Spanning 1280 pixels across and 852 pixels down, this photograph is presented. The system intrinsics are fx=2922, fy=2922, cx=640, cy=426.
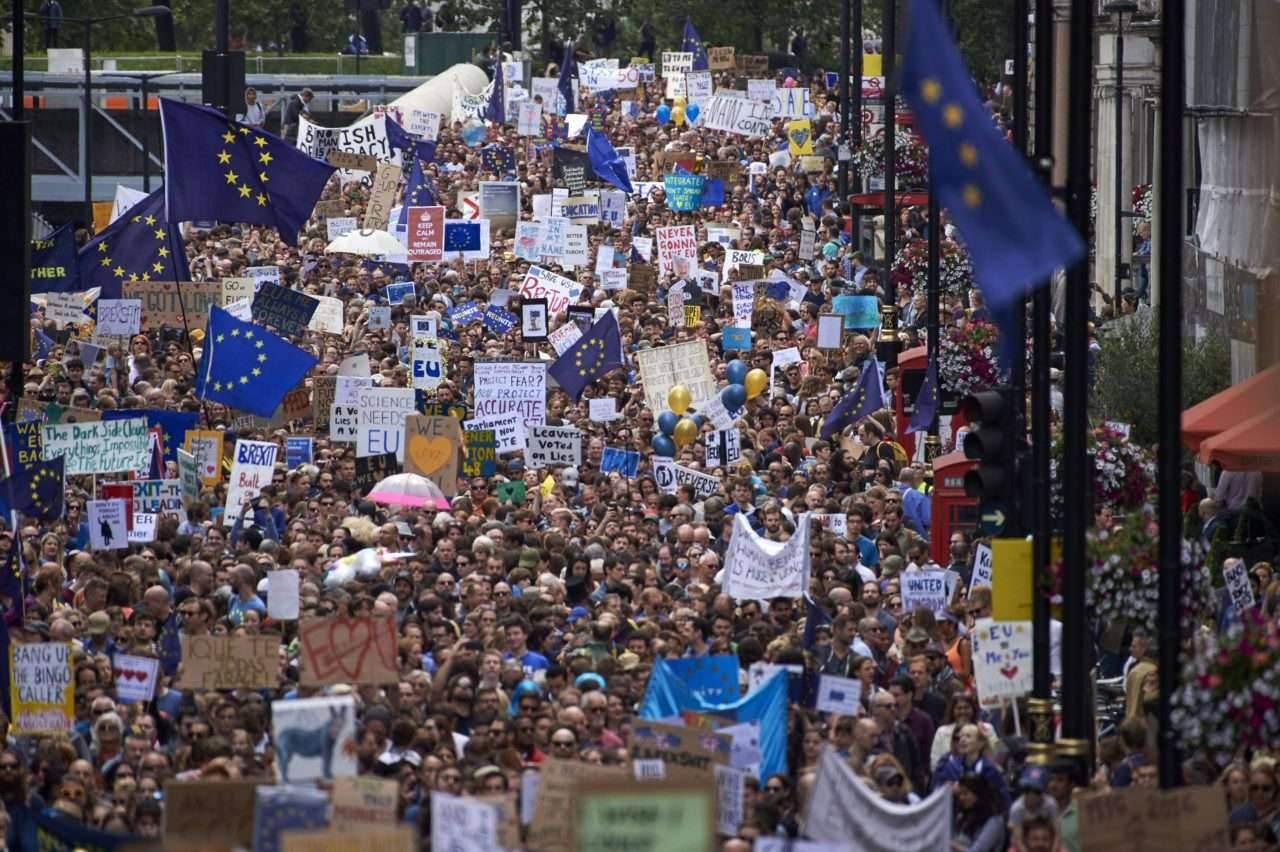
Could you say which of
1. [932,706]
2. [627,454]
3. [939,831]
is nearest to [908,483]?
[627,454]

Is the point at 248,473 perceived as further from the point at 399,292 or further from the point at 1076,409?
the point at 399,292

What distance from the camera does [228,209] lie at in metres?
28.5

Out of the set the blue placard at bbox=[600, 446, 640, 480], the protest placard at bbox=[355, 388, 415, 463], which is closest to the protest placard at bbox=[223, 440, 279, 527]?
the protest placard at bbox=[355, 388, 415, 463]

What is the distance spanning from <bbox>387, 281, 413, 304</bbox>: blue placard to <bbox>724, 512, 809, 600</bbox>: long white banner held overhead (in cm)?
1694

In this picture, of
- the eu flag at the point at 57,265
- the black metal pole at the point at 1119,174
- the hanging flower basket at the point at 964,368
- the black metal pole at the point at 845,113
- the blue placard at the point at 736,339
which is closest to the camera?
the hanging flower basket at the point at 964,368

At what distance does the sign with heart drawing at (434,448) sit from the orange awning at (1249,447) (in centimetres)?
629

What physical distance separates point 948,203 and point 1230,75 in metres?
22.9

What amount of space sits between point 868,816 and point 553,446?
13.7 meters

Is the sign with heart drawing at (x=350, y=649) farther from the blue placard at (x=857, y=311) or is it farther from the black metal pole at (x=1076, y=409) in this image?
the blue placard at (x=857, y=311)

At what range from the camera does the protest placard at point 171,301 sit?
3147 cm

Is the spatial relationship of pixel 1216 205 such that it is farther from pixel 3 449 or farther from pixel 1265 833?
pixel 1265 833

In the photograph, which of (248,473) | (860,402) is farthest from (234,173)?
(860,402)

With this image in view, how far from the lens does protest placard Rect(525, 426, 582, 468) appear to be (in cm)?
2595

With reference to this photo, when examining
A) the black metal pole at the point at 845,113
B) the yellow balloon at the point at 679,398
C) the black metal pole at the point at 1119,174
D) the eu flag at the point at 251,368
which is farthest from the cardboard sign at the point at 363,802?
the black metal pole at the point at 845,113
